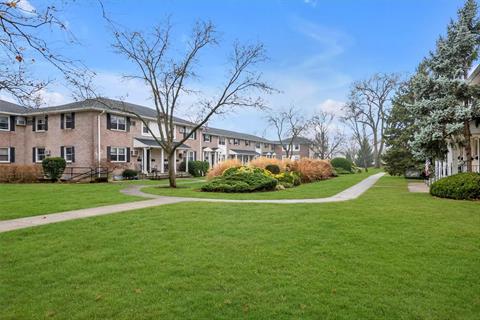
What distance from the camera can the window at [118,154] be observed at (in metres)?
26.5

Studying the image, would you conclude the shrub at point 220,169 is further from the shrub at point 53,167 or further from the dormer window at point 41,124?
the dormer window at point 41,124

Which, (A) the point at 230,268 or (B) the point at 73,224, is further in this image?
(B) the point at 73,224

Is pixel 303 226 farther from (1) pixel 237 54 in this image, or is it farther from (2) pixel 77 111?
(2) pixel 77 111

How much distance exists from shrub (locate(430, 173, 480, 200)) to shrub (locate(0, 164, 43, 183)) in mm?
23916

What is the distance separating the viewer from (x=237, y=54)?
1906cm

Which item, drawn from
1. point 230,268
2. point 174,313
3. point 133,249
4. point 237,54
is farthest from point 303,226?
point 237,54

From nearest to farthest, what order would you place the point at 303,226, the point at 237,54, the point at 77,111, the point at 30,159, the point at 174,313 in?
the point at 174,313 → the point at 303,226 → the point at 237,54 → the point at 77,111 → the point at 30,159

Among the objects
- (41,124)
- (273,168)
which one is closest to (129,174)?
(41,124)

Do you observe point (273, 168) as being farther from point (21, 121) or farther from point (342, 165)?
point (342, 165)

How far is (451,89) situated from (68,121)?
83.5 ft

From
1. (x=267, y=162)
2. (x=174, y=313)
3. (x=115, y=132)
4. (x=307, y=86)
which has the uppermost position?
(x=307, y=86)

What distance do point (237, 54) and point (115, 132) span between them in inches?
511

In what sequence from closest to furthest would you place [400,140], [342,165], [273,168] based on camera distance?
[273,168] < [400,140] < [342,165]

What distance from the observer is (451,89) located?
1400cm
